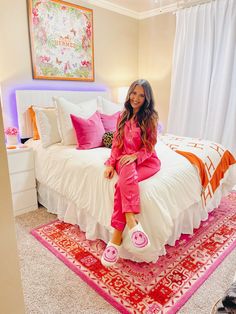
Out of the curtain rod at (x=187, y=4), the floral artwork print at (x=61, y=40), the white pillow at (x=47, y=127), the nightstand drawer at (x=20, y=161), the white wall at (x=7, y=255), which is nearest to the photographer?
the white wall at (x=7, y=255)

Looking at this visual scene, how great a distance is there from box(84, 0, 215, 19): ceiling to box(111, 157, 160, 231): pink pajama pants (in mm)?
2874

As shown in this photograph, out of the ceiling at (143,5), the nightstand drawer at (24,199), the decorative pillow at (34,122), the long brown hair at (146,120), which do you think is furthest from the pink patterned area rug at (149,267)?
the ceiling at (143,5)

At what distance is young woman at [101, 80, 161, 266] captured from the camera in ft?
4.94

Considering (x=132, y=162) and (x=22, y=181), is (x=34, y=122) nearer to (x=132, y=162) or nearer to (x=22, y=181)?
(x=22, y=181)

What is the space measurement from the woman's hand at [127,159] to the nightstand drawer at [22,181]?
4.09ft

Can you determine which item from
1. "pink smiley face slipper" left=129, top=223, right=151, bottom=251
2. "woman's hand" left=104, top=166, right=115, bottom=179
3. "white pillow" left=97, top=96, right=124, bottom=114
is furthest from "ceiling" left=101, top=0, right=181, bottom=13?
"pink smiley face slipper" left=129, top=223, right=151, bottom=251

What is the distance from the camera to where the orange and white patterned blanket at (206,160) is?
2.08 m

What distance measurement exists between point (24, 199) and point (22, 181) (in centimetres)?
20

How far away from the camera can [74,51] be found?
3248 millimetres

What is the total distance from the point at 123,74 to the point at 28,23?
1.71m

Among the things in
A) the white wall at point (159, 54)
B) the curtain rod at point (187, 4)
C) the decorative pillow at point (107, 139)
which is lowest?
the decorative pillow at point (107, 139)

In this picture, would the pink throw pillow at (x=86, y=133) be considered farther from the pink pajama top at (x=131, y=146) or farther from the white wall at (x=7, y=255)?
the white wall at (x=7, y=255)

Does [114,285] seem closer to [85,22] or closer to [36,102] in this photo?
[36,102]

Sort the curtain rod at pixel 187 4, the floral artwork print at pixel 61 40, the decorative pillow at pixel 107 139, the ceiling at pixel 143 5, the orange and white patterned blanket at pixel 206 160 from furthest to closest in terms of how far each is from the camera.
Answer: the ceiling at pixel 143 5, the curtain rod at pixel 187 4, the floral artwork print at pixel 61 40, the decorative pillow at pixel 107 139, the orange and white patterned blanket at pixel 206 160
